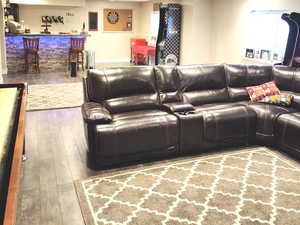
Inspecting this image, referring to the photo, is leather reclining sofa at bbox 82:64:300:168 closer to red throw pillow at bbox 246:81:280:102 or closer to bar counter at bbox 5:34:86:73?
red throw pillow at bbox 246:81:280:102

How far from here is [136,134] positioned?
11.5 feet

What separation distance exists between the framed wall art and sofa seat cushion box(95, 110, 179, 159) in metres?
8.87

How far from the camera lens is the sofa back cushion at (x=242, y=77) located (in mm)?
4703

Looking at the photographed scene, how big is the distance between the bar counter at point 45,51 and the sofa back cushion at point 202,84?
6.08m

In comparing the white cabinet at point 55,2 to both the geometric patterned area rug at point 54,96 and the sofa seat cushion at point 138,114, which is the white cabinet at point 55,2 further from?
the sofa seat cushion at point 138,114

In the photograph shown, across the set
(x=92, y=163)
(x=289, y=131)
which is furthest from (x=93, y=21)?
(x=289, y=131)

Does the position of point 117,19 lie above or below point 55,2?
below

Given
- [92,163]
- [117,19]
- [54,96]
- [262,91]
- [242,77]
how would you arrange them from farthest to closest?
[117,19]
[54,96]
[242,77]
[262,91]
[92,163]

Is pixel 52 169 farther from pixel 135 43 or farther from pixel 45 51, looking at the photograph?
pixel 135 43

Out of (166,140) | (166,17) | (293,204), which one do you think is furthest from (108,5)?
(293,204)

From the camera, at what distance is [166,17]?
28.3 ft

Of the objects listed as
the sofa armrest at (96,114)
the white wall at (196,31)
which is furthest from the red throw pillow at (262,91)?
the white wall at (196,31)

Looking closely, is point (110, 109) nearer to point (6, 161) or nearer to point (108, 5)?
point (6, 161)

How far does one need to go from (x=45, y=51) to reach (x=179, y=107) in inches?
273
